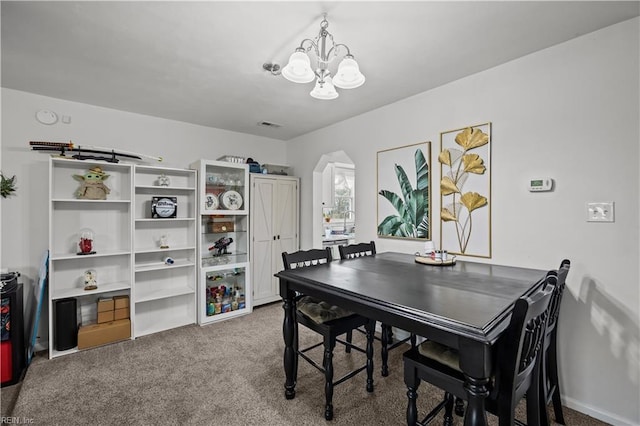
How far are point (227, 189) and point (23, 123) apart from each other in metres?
2.01

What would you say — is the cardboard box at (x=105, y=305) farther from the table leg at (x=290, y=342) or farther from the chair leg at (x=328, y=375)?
the chair leg at (x=328, y=375)

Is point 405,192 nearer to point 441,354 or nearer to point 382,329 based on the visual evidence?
point 382,329

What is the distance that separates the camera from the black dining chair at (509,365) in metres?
1.13

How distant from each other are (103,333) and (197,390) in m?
1.42

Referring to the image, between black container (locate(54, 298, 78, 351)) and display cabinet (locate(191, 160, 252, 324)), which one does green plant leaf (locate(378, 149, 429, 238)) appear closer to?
display cabinet (locate(191, 160, 252, 324))

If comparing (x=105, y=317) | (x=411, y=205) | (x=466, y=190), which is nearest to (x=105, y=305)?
(x=105, y=317)

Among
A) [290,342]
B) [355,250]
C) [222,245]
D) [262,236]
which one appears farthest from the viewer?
[262,236]

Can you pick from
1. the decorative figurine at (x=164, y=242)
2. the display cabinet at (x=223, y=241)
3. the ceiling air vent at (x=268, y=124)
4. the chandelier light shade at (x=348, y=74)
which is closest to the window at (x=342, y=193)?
the ceiling air vent at (x=268, y=124)

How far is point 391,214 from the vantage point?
3.19 metres

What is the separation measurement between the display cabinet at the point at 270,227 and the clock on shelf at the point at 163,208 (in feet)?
3.11

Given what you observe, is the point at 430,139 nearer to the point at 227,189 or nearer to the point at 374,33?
the point at 374,33

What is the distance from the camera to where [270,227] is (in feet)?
13.8

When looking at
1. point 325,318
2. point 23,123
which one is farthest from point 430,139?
point 23,123

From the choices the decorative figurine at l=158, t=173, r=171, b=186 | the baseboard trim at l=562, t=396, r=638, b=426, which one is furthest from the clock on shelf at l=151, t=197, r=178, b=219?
the baseboard trim at l=562, t=396, r=638, b=426
